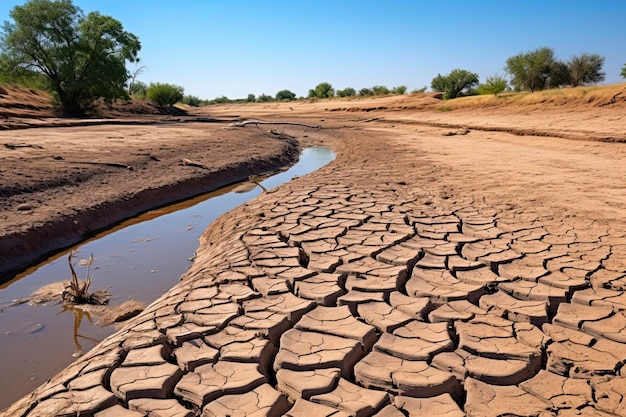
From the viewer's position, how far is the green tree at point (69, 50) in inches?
711

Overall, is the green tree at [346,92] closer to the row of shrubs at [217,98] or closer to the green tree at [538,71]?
the row of shrubs at [217,98]

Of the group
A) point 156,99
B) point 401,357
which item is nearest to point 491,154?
point 401,357

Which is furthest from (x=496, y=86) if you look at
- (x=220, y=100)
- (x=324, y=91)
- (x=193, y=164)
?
(x=220, y=100)

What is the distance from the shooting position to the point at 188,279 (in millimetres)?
3504

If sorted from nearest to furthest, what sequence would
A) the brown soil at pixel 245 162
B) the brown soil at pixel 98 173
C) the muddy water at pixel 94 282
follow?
1. the muddy water at pixel 94 282
2. the brown soil at pixel 98 173
3. the brown soil at pixel 245 162

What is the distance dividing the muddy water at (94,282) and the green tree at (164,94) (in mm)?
24179

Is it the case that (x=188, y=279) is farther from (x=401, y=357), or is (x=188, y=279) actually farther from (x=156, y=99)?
(x=156, y=99)

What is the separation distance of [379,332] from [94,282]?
111 inches

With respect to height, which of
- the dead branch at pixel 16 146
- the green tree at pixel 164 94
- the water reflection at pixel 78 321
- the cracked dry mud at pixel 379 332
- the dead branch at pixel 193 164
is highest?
the green tree at pixel 164 94

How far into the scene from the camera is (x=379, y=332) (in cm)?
245

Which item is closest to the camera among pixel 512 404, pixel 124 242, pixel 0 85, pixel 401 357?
pixel 512 404

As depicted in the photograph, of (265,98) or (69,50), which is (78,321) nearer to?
(69,50)

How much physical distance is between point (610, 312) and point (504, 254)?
986mm

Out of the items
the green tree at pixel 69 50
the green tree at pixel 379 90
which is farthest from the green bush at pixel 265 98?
the green tree at pixel 69 50
